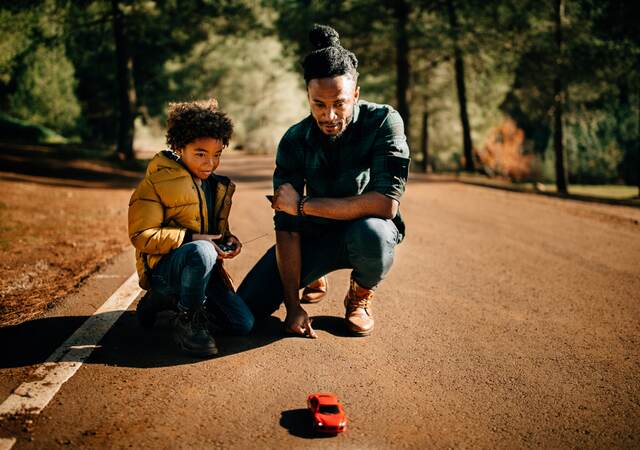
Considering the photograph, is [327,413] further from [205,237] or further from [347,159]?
[347,159]

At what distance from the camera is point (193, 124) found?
3072 mm

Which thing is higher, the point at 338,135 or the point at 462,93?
the point at 462,93

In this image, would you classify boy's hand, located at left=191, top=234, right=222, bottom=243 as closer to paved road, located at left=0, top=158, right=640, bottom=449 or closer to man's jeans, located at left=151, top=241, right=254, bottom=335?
man's jeans, located at left=151, top=241, right=254, bottom=335

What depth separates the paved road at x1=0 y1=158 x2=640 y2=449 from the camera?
87.2 inches

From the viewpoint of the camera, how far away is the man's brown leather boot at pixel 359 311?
3.28 meters

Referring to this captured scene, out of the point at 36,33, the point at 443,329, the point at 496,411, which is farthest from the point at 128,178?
the point at 496,411

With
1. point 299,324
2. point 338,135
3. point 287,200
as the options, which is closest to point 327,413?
point 299,324

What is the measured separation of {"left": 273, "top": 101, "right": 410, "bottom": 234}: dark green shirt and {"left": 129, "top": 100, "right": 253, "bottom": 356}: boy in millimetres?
415

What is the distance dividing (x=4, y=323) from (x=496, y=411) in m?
3.01

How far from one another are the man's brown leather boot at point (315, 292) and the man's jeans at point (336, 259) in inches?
18.2

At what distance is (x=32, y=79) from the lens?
1047 inches

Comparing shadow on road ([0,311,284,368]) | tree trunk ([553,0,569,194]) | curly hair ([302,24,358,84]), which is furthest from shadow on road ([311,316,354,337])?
tree trunk ([553,0,569,194])

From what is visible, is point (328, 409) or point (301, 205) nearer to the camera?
point (328, 409)

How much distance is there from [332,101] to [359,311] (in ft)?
4.46
